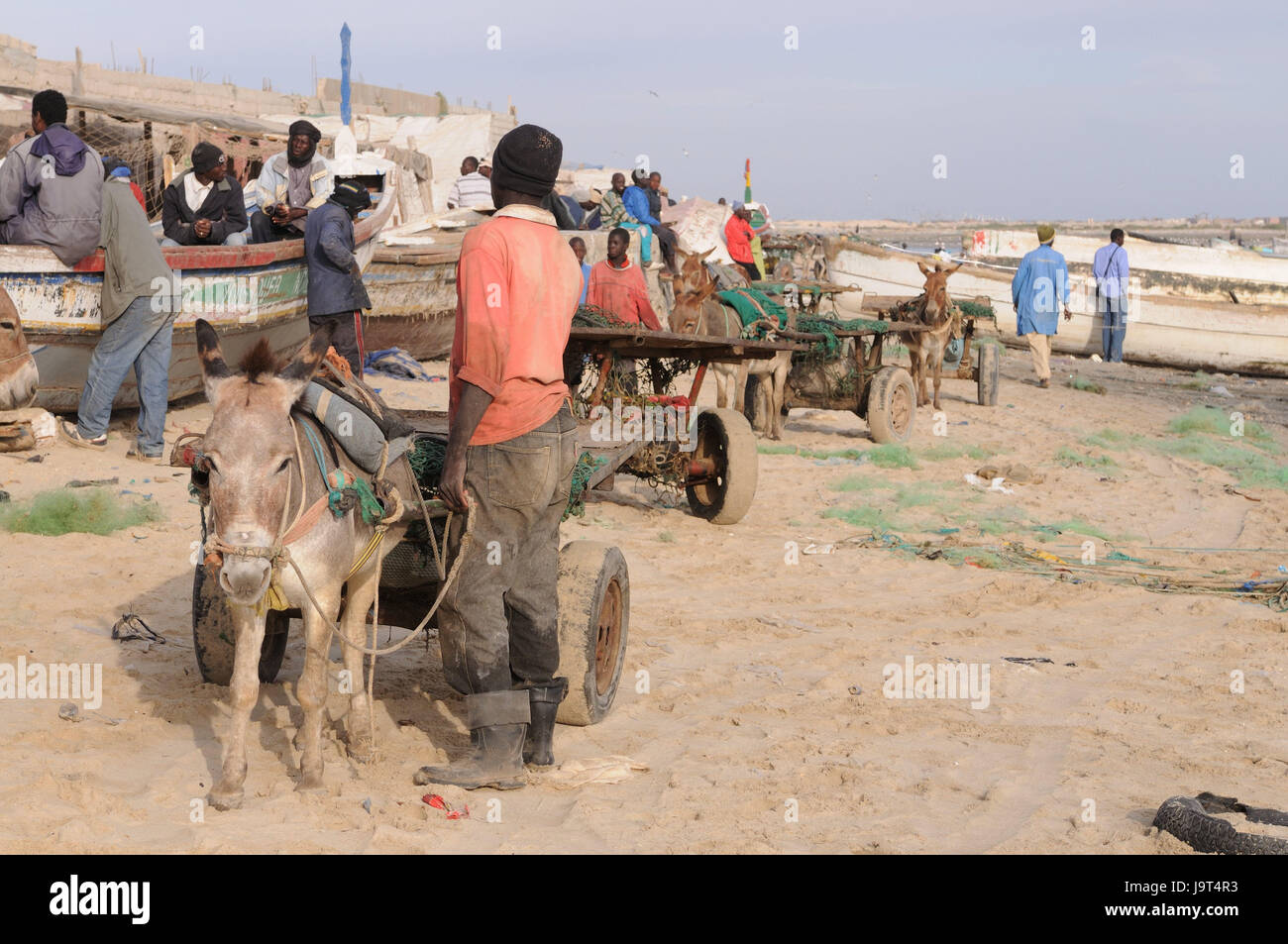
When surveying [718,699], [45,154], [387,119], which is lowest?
[718,699]

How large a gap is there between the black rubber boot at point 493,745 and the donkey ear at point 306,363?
1.40m

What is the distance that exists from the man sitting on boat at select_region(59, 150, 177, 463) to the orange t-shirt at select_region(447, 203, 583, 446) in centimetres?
649

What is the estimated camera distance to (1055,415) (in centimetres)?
1784

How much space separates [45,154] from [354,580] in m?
6.71

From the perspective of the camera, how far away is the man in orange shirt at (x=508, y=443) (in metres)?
4.70

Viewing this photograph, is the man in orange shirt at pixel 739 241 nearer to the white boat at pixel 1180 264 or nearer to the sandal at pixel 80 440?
the white boat at pixel 1180 264

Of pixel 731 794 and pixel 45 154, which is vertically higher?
pixel 45 154

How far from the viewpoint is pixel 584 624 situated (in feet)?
18.0

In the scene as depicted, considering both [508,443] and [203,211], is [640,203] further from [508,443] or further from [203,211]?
[508,443]

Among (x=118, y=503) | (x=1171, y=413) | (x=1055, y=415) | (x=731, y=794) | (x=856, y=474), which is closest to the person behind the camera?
(x=731, y=794)

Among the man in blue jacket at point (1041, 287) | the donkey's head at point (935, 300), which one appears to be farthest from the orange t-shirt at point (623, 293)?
the man in blue jacket at point (1041, 287)
